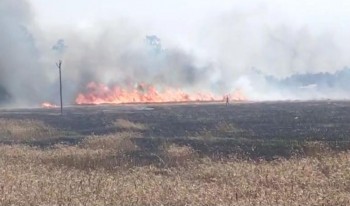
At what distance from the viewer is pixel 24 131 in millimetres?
47000

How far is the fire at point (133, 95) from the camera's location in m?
122

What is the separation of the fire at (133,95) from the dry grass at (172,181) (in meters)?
94.4

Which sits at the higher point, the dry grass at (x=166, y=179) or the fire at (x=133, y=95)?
the fire at (x=133, y=95)

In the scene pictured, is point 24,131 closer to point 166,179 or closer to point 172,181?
point 166,179

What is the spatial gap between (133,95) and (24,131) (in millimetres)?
81520

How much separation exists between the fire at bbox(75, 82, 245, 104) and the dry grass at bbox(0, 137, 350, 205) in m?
94.4

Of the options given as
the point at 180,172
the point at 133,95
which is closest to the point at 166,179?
the point at 180,172

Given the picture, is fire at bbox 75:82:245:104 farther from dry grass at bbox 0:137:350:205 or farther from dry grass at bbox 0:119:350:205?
dry grass at bbox 0:137:350:205

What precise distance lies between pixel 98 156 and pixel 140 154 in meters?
2.68

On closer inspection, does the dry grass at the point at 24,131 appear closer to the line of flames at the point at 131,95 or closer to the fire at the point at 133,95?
the line of flames at the point at 131,95

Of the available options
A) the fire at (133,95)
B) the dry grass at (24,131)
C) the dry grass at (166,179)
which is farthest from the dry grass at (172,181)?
the fire at (133,95)

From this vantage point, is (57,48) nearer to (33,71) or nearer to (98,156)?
(33,71)

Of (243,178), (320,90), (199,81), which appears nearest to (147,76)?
(199,81)

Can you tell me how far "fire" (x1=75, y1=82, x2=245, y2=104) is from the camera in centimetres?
12231
